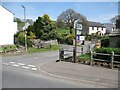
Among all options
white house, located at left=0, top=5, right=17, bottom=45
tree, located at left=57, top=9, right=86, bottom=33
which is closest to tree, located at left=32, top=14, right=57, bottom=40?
white house, located at left=0, top=5, right=17, bottom=45

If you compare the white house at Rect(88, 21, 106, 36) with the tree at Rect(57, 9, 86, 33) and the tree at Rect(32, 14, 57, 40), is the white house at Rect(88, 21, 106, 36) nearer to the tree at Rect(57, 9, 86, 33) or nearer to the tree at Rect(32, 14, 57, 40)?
the tree at Rect(57, 9, 86, 33)

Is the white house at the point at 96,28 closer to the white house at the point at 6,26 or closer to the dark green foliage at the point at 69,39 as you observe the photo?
the dark green foliage at the point at 69,39

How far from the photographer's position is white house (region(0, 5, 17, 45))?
43.6 metres

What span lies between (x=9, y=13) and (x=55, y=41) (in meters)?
11.6

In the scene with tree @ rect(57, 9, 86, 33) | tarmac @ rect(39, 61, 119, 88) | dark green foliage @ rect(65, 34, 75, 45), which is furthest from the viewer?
tree @ rect(57, 9, 86, 33)

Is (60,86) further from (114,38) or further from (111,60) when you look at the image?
(114,38)

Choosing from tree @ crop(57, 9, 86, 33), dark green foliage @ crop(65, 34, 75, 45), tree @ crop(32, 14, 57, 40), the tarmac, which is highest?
tree @ crop(57, 9, 86, 33)

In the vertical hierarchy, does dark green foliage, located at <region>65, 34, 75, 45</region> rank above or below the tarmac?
above

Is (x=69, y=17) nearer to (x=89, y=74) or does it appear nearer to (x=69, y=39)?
(x=69, y=39)

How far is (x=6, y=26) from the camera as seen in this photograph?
44.9 meters

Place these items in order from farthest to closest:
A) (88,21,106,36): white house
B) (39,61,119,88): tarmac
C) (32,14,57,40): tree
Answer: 1. (88,21,106,36): white house
2. (32,14,57,40): tree
3. (39,61,119,88): tarmac

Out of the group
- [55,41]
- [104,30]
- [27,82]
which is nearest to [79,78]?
[27,82]

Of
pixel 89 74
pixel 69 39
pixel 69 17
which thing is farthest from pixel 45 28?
pixel 89 74

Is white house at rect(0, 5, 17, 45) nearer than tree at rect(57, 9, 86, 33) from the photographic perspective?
Yes
